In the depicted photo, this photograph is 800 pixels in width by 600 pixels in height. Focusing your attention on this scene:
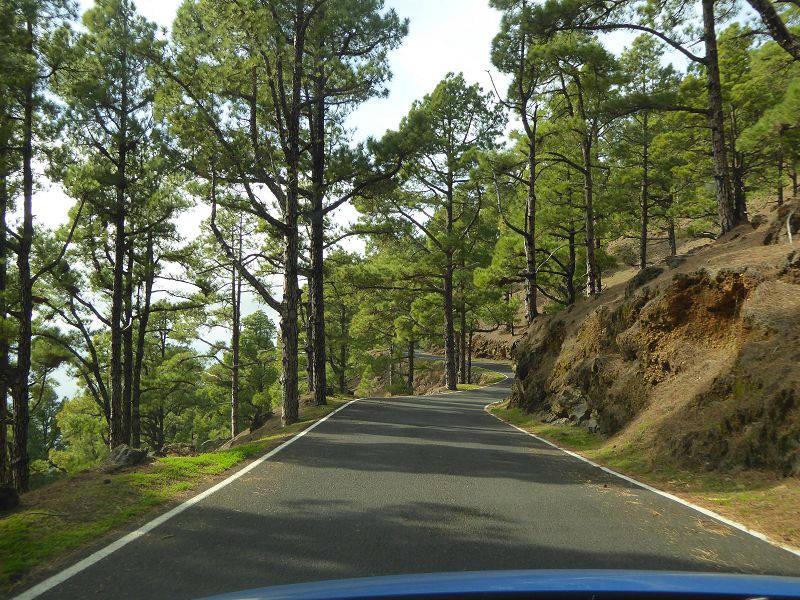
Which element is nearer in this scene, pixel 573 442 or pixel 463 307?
pixel 573 442

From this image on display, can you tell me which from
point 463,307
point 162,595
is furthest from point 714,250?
point 463,307

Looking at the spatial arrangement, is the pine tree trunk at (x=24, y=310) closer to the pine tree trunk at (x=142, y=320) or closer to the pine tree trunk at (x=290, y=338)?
the pine tree trunk at (x=290, y=338)

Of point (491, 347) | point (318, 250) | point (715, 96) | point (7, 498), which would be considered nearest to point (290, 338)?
point (318, 250)

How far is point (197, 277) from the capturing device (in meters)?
25.9

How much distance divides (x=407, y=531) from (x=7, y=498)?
16.6ft

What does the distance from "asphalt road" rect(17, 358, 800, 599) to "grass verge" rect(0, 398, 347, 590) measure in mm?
625

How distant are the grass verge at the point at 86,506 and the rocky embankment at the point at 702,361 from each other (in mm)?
7971

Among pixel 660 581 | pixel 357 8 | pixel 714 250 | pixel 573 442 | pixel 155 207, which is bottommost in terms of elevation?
pixel 573 442

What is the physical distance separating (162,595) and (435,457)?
22.2 ft

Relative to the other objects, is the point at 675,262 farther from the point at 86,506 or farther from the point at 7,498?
the point at 7,498

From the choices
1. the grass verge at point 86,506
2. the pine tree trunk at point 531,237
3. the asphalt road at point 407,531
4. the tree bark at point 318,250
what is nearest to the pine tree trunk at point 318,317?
the tree bark at point 318,250

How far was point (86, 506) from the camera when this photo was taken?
685cm

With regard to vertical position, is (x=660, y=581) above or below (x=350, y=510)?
above

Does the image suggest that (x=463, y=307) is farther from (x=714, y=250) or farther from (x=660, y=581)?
(x=660, y=581)
